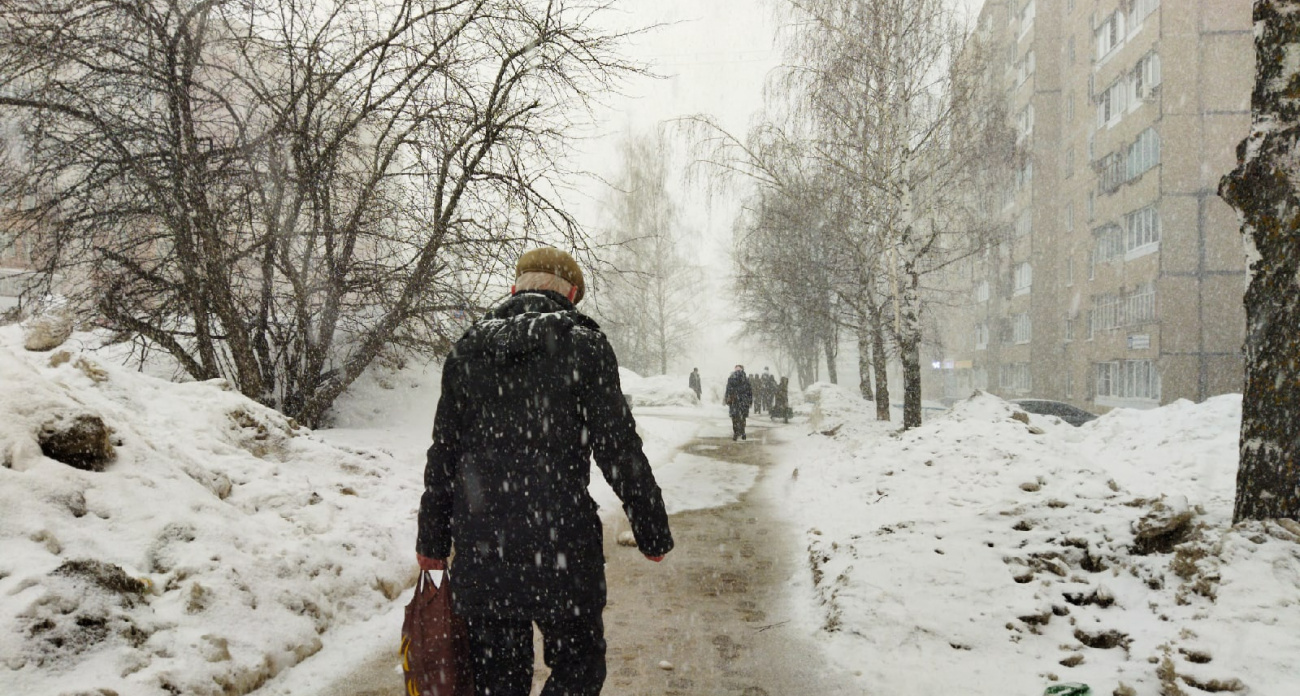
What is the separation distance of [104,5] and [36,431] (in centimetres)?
553

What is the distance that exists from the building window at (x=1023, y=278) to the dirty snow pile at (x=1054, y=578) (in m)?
32.7

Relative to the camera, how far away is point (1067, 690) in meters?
2.88

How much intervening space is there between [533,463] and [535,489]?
0.08 m

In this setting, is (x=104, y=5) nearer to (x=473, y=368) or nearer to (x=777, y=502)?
(x=473, y=368)

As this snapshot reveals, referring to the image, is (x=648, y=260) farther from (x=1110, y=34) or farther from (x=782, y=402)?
(x=1110, y=34)

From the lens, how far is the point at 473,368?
2.22m

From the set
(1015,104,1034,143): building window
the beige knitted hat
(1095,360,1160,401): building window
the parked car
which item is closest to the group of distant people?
the parked car

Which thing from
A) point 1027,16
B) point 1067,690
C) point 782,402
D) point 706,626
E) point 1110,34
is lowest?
point 706,626

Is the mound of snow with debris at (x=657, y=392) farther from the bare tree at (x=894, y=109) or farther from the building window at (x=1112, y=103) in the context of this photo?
the building window at (x=1112, y=103)

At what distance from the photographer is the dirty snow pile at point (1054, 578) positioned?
125 inches

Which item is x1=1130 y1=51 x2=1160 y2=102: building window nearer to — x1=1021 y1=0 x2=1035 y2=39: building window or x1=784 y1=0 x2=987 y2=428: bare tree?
x1=1021 y1=0 x2=1035 y2=39: building window

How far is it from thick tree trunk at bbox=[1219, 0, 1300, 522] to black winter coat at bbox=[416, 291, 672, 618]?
3631 millimetres

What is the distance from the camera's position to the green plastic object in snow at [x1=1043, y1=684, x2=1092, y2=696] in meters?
2.84

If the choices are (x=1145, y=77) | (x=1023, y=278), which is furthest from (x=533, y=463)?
(x=1023, y=278)
